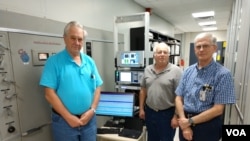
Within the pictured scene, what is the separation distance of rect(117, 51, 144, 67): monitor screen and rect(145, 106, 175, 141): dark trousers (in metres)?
0.75

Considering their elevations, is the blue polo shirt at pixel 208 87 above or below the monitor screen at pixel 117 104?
above

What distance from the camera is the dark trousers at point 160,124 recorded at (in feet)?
5.99

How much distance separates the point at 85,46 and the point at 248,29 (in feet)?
6.10

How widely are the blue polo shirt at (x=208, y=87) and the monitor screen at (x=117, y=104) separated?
668mm

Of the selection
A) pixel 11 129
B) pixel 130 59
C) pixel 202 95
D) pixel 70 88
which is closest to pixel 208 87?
pixel 202 95

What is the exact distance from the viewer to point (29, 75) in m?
1.57

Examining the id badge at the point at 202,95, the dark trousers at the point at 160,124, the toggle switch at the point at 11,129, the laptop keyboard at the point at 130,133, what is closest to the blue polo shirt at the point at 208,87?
the id badge at the point at 202,95

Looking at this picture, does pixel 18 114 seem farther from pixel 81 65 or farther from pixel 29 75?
pixel 81 65

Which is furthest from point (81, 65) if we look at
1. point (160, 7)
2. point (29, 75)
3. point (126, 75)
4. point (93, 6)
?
point (160, 7)

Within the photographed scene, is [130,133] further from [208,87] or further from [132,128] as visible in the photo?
[208,87]

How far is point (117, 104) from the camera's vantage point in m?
2.01

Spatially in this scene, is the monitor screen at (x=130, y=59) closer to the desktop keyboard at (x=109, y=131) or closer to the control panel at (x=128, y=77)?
the control panel at (x=128, y=77)

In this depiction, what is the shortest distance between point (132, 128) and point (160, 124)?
0.36 metres

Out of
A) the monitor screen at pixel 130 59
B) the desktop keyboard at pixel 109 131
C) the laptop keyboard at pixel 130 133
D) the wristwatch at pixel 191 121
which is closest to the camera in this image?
the wristwatch at pixel 191 121
